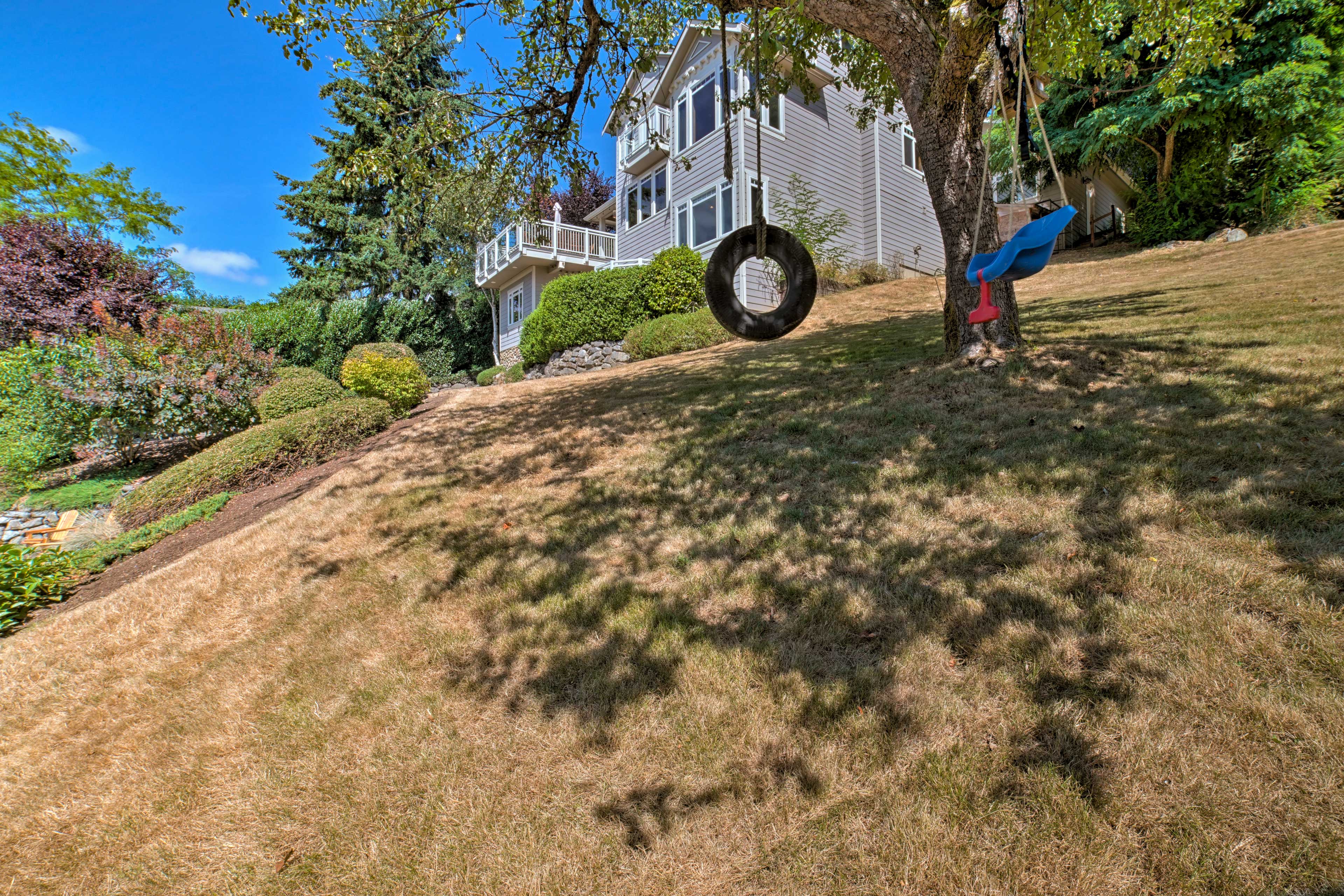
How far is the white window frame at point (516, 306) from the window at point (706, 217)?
9.07 m

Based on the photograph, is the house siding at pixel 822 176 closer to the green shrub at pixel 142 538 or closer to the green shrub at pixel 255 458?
the green shrub at pixel 255 458

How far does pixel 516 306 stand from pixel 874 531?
2366 cm

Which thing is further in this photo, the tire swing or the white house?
the white house

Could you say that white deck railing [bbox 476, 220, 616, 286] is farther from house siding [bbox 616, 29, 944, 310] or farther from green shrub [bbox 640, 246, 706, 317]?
green shrub [bbox 640, 246, 706, 317]

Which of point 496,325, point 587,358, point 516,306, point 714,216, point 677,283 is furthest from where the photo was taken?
point 496,325

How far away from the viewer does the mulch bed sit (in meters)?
5.40

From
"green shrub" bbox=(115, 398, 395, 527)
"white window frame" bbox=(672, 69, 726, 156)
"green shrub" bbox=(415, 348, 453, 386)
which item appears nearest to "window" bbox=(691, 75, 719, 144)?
"white window frame" bbox=(672, 69, 726, 156)

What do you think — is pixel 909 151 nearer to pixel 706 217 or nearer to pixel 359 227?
pixel 706 217

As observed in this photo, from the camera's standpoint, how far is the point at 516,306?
2486 centimetres

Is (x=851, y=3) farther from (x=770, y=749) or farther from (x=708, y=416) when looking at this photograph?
(x=770, y=749)

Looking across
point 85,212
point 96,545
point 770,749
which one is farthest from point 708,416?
point 85,212

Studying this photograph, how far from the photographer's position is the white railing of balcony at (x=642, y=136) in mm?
17922

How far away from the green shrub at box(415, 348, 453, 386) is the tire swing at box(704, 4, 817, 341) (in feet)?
79.5

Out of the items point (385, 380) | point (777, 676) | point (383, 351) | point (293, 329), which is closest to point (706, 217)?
point (383, 351)
